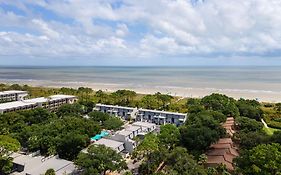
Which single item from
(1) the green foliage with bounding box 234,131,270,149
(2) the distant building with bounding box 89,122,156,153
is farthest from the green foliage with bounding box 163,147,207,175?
(2) the distant building with bounding box 89,122,156,153

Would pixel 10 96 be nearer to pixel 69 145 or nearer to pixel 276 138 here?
pixel 69 145

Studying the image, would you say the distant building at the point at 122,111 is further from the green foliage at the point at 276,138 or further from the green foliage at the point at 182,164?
the green foliage at the point at 276,138

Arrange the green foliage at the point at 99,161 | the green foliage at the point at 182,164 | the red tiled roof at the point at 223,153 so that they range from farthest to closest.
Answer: the red tiled roof at the point at 223,153 < the green foliage at the point at 99,161 < the green foliage at the point at 182,164

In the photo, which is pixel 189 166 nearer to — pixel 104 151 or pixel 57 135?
pixel 104 151

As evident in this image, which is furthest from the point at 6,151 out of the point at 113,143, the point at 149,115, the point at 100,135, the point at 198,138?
the point at 149,115

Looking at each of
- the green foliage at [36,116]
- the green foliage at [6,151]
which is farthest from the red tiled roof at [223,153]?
the green foliage at [36,116]

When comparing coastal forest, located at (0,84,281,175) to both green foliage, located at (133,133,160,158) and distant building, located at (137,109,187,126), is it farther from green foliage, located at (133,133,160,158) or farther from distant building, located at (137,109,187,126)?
distant building, located at (137,109,187,126)

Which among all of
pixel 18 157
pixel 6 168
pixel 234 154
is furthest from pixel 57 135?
pixel 234 154
